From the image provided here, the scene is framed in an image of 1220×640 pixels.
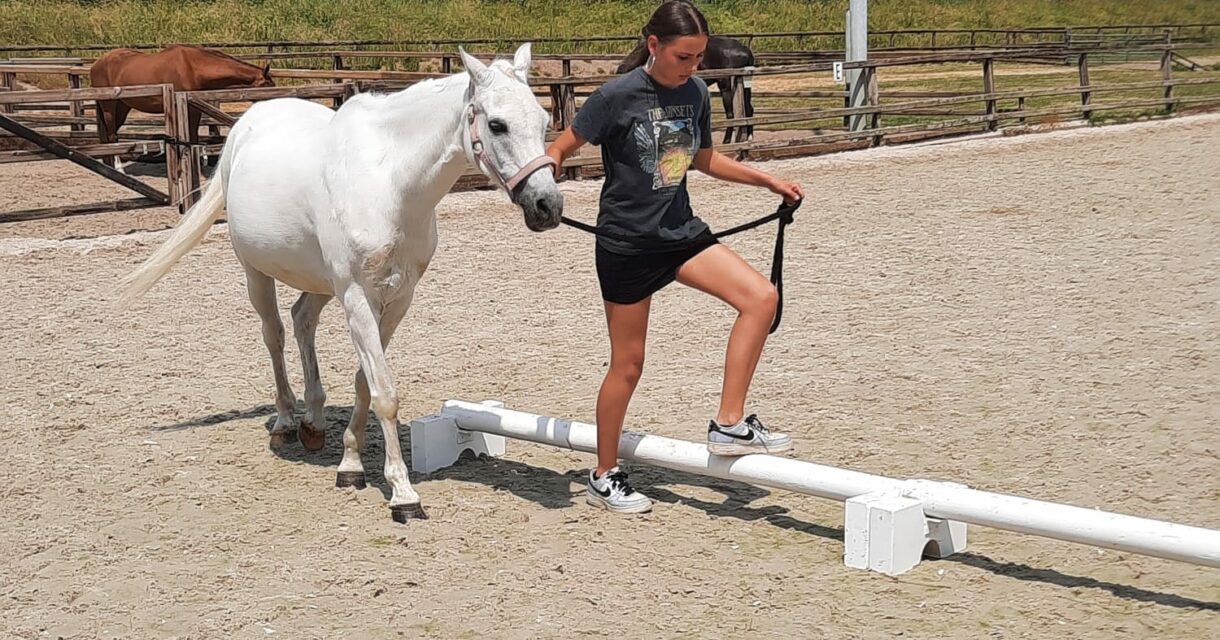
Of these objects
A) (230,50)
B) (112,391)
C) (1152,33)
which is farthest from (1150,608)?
(1152,33)

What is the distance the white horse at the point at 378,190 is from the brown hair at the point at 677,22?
0.46 metres

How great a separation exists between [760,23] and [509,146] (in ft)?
121

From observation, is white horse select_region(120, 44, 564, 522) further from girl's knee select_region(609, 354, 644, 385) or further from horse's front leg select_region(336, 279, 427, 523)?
girl's knee select_region(609, 354, 644, 385)

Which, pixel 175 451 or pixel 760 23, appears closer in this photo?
pixel 175 451

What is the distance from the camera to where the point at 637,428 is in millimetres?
5754

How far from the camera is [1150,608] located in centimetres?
371

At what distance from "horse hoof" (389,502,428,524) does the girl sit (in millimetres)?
893

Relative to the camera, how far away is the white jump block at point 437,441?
209 inches

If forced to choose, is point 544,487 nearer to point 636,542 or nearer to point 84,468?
point 636,542

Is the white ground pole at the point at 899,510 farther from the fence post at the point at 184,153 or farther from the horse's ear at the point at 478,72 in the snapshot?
the fence post at the point at 184,153

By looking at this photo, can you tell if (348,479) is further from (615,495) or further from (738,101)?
(738,101)

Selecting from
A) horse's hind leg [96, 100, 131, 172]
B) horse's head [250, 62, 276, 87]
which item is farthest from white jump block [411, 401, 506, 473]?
horse's head [250, 62, 276, 87]

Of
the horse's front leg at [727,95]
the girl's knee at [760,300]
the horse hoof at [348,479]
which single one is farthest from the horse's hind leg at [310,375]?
the horse's front leg at [727,95]

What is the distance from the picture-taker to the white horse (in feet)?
Answer: 13.9
